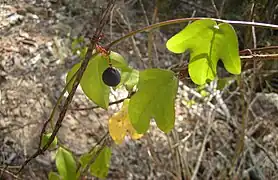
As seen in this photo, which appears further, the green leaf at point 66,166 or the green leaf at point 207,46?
the green leaf at point 66,166

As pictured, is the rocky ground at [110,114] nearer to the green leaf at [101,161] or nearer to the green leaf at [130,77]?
the green leaf at [101,161]

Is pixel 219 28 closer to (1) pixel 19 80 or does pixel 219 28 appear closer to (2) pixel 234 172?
(2) pixel 234 172

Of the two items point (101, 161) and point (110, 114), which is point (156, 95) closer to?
point (101, 161)

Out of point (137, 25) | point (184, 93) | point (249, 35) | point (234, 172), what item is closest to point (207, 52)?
point (249, 35)

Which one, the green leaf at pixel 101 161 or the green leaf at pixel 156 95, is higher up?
the green leaf at pixel 156 95

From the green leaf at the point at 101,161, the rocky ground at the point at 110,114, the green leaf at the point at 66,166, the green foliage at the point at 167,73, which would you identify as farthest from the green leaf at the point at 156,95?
the rocky ground at the point at 110,114
